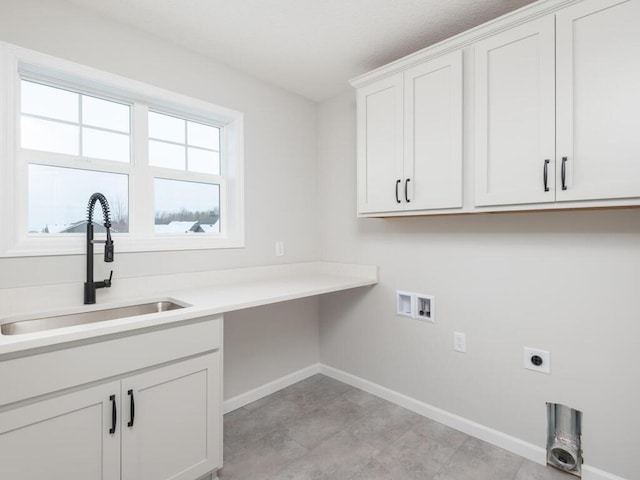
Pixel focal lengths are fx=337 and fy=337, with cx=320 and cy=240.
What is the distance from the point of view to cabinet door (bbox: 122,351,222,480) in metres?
1.40

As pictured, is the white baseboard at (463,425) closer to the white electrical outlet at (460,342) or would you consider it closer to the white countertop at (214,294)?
the white electrical outlet at (460,342)

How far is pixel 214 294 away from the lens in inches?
77.5

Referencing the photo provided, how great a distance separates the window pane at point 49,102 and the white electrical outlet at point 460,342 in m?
2.58

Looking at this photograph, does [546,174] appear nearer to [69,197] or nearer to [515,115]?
[515,115]

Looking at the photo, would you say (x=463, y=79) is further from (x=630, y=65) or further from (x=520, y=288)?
(x=520, y=288)

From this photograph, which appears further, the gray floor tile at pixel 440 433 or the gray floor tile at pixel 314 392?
the gray floor tile at pixel 314 392

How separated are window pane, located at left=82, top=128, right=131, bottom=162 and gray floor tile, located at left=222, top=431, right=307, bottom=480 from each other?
184cm

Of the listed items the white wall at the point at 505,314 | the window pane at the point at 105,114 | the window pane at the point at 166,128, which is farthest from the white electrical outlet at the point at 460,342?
the window pane at the point at 105,114

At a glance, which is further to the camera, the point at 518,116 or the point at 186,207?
the point at 186,207

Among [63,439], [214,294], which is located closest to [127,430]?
Result: [63,439]

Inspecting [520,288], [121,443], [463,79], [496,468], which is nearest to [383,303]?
[520,288]

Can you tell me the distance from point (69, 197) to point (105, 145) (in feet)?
1.18

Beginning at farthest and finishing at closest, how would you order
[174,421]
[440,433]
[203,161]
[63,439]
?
[203,161] → [440,433] → [174,421] → [63,439]

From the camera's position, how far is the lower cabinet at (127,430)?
1.17 metres
